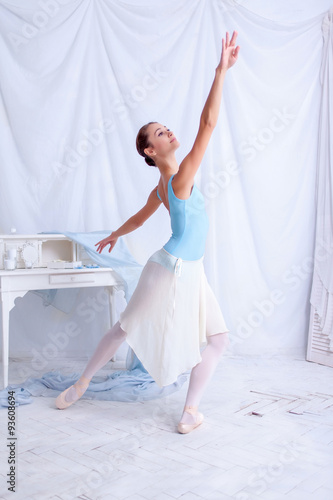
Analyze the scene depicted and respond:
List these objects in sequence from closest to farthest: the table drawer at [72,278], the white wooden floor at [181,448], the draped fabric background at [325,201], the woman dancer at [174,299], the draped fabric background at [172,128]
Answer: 1. the white wooden floor at [181,448]
2. the woman dancer at [174,299]
3. the table drawer at [72,278]
4. the draped fabric background at [172,128]
5. the draped fabric background at [325,201]

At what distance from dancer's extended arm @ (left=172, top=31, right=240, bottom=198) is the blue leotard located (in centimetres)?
6

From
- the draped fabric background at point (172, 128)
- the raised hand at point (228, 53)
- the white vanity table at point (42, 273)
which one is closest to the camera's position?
the raised hand at point (228, 53)

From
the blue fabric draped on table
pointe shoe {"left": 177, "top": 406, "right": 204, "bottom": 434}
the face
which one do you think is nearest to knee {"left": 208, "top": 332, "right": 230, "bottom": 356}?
pointe shoe {"left": 177, "top": 406, "right": 204, "bottom": 434}

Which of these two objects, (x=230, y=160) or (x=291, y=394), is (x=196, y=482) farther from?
(x=230, y=160)

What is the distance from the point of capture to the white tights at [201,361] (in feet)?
8.01

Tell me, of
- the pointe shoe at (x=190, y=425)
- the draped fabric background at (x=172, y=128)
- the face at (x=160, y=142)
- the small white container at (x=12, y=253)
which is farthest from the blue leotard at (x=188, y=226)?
the draped fabric background at (x=172, y=128)

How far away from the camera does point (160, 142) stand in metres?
2.37

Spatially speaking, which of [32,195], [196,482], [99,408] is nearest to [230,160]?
[32,195]

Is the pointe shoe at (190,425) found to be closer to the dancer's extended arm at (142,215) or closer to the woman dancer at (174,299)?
the woman dancer at (174,299)

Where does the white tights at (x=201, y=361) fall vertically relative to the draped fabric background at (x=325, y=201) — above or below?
Answer: below

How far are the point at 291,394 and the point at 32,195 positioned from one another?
2126 mm

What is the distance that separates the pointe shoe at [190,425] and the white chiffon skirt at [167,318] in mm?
216

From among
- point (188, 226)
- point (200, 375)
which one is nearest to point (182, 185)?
point (188, 226)

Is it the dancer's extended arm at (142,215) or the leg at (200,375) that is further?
the dancer's extended arm at (142,215)
